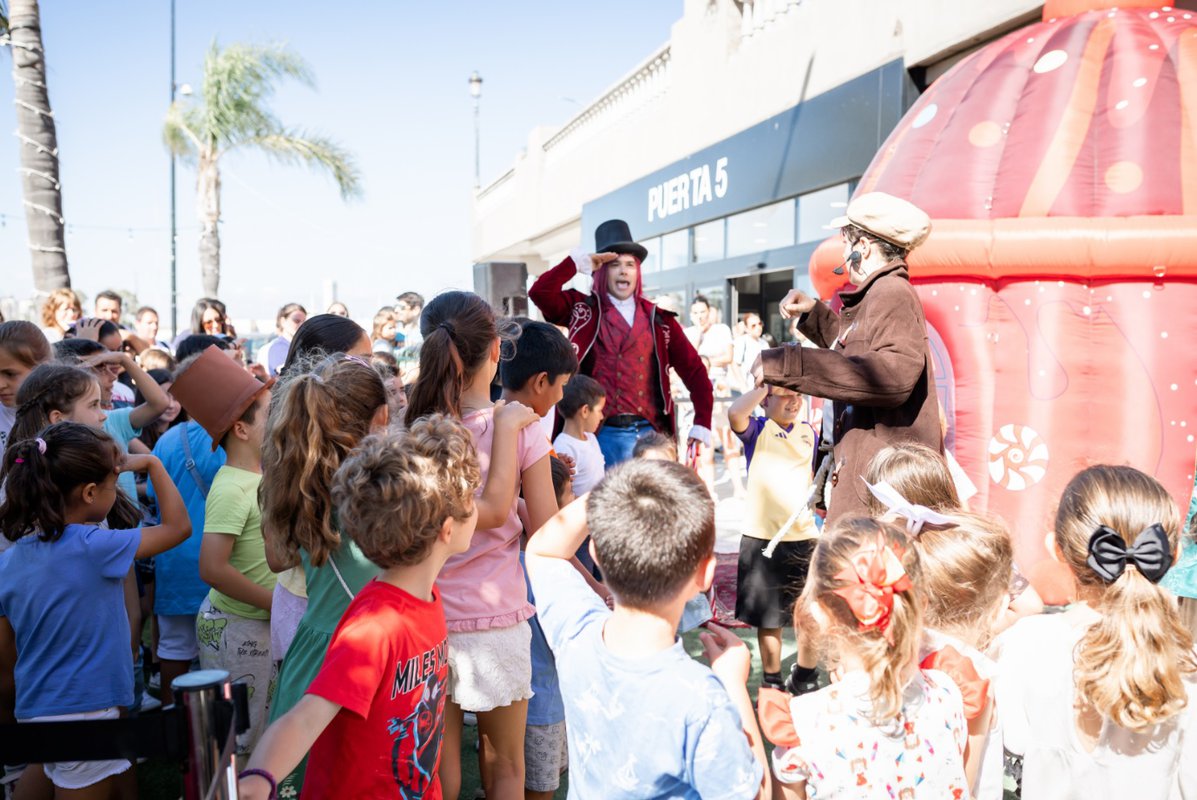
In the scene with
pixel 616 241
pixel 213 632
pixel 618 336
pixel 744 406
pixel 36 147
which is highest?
pixel 36 147

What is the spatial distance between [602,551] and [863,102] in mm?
7356

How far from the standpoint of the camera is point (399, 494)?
5.98 feet

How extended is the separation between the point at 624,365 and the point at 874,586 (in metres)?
2.75

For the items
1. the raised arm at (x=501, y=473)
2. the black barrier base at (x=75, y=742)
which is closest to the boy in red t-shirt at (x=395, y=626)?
the raised arm at (x=501, y=473)

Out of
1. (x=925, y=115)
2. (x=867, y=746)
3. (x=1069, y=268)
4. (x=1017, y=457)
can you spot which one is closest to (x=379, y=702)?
(x=867, y=746)

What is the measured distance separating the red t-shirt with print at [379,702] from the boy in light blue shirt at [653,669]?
0.38 metres

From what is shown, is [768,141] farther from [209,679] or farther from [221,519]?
[209,679]

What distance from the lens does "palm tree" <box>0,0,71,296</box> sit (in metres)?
7.03

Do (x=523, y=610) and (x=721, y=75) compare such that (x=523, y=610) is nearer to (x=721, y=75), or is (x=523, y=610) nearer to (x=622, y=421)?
(x=622, y=421)

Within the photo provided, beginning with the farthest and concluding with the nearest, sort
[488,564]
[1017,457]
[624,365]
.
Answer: [1017,457], [624,365], [488,564]

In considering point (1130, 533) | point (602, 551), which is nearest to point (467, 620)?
point (602, 551)

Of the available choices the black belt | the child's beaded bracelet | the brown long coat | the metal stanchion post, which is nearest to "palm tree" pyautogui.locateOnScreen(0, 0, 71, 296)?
the black belt

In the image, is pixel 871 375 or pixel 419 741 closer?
pixel 419 741

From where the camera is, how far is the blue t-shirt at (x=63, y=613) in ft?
8.11
